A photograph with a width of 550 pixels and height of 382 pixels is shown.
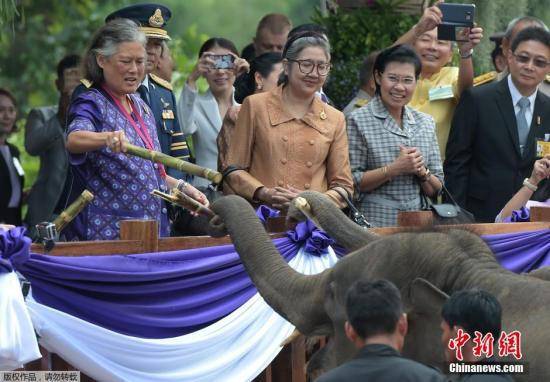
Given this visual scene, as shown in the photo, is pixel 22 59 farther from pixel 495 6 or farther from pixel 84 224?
pixel 84 224

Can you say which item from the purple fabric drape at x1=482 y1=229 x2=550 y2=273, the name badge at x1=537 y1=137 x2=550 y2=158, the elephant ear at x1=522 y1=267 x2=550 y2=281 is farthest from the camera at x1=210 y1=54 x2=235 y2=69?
the elephant ear at x1=522 y1=267 x2=550 y2=281

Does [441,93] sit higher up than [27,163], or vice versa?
[441,93]

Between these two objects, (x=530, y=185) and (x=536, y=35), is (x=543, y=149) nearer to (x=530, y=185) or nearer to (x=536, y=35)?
(x=530, y=185)

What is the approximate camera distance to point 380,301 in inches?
→ 221

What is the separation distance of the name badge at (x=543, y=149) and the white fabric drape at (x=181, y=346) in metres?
2.98

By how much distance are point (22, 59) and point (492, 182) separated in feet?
48.6

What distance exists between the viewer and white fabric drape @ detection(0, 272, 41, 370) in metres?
7.52

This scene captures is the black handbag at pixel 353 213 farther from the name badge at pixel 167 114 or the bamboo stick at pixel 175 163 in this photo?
the name badge at pixel 167 114

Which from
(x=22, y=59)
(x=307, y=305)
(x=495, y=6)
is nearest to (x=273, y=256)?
(x=307, y=305)

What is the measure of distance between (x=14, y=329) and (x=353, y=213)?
256cm

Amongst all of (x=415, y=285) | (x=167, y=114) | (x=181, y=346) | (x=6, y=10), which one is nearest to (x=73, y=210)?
(x=181, y=346)

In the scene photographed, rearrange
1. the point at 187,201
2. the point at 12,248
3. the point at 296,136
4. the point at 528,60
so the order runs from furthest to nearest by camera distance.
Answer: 1. the point at 528,60
2. the point at 296,136
3. the point at 187,201
4. the point at 12,248

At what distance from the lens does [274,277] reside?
6.92m

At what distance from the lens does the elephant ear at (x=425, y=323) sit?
623cm
